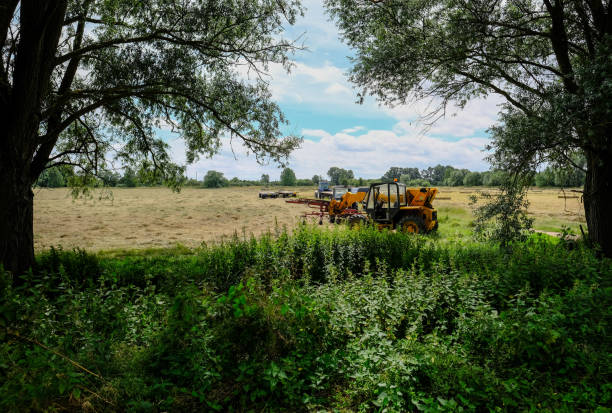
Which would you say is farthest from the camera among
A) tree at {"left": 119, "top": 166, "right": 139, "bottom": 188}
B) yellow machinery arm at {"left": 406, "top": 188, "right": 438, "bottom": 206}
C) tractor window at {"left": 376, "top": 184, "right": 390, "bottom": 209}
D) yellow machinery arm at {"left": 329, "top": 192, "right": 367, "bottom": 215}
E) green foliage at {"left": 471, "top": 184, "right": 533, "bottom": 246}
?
yellow machinery arm at {"left": 329, "top": 192, "right": 367, "bottom": 215}

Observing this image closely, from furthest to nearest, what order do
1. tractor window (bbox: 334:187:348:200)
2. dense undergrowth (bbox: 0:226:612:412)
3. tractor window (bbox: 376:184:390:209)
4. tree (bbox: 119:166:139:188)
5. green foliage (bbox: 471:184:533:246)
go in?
1. tractor window (bbox: 334:187:348:200)
2. tractor window (bbox: 376:184:390:209)
3. tree (bbox: 119:166:139:188)
4. green foliage (bbox: 471:184:533:246)
5. dense undergrowth (bbox: 0:226:612:412)

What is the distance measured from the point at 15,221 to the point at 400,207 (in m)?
13.6

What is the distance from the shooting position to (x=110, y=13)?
8.56 m

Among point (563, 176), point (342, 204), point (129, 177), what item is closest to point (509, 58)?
point (563, 176)

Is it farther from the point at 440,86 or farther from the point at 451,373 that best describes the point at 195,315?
the point at 440,86

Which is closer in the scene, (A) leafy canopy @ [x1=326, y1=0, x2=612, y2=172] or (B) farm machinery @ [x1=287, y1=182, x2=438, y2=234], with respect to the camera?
(A) leafy canopy @ [x1=326, y1=0, x2=612, y2=172]

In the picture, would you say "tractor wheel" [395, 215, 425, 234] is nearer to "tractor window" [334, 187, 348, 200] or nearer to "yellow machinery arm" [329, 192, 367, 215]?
"yellow machinery arm" [329, 192, 367, 215]

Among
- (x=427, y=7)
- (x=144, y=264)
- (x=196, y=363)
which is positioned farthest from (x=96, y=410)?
(x=427, y=7)

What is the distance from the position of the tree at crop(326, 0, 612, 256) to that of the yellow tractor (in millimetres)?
5430

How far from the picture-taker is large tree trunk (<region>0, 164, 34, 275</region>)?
23.2 feet

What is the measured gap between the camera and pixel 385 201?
16.6 meters

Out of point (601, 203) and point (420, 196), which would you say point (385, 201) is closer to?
point (420, 196)

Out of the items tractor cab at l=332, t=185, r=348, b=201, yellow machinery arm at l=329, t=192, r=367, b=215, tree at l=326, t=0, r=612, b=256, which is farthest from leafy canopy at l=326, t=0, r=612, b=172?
tractor cab at l=332, t=185, r=348, b=201

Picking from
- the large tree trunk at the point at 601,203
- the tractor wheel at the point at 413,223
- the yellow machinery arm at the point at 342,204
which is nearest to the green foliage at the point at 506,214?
the large tree trunk at the point at 601,203
